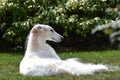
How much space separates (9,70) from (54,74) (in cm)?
140

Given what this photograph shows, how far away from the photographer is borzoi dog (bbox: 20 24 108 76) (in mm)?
6188

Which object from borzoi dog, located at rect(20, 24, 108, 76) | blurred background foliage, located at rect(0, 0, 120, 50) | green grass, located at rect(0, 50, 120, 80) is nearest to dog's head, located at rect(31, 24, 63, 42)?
borzoi dog, located at rect(20, 24, 108, 76)

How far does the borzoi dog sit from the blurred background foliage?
3.79 meters

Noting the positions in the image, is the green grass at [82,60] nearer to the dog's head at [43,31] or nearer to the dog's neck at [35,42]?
the dog's neck at [35,42]

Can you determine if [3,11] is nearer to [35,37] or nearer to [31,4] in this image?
[31,4]

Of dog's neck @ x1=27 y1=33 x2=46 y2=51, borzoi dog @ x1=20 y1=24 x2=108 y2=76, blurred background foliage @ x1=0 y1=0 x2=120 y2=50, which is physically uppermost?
dog's neck @ x1=27 y1=33 x2=46 y2=51

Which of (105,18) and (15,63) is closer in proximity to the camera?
(15,63)

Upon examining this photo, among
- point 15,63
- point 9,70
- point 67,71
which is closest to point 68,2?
point 15,63

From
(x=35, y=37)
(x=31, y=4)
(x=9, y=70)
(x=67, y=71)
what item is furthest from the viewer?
(x=31, y=4)

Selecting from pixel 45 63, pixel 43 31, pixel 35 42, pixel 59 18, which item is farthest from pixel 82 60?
pixel 59 18

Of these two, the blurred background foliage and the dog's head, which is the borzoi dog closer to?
the dog's head

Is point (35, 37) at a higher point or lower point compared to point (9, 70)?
higher

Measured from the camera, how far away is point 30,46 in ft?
22.2

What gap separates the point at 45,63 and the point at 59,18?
4885mm
